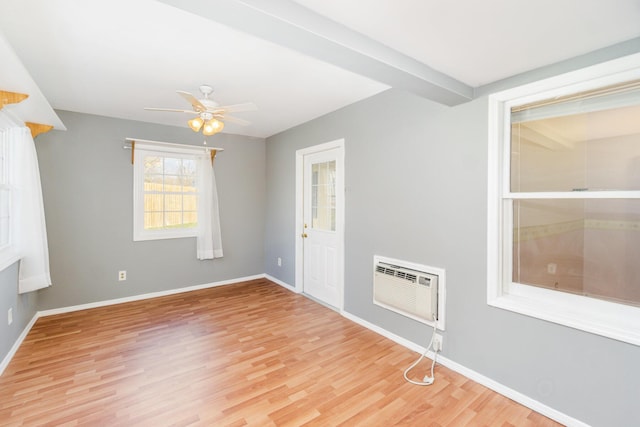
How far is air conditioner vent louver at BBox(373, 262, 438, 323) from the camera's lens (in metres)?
2.54

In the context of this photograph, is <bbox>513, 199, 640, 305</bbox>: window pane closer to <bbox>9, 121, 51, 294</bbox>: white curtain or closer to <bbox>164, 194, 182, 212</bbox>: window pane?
<bbox>164, 194, 182, 212</bbox>: window pane

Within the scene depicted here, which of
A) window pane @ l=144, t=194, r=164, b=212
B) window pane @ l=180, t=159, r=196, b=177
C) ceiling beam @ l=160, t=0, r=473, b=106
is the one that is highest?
ceiling beam @ l=160, t=0, r=473, b=106

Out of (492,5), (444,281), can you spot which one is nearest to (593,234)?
(444,281)

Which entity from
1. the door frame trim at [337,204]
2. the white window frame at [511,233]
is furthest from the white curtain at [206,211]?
the white window frame at [511,233]

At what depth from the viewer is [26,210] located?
9.26ft

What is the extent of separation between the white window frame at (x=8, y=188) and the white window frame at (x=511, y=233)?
4.18 meters

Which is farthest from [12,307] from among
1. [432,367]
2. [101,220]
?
[432,367]

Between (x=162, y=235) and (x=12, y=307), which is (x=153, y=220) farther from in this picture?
(x=12, y=307)

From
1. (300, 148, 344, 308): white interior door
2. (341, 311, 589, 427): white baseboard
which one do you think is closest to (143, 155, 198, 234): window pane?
(300, 148, 344, 308): white interior door

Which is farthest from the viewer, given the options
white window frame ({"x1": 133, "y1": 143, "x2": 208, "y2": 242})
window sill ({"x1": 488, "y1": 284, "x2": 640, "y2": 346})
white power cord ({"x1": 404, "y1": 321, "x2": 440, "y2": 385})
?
white window frame ({"x1": 133, "y1": 143, "x2": 208, "y2": 242})

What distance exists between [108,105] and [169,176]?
1185mm

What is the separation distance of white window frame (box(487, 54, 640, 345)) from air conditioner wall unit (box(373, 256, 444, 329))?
0.44 meters

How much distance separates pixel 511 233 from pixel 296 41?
209cm

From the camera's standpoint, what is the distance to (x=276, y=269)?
491 cm
